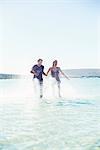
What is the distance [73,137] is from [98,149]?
1.26 metres

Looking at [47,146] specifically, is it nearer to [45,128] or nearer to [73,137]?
[73,137]

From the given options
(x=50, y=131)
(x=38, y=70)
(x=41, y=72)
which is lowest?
(x=50, y=131)

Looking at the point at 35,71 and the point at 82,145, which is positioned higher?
the point at 35,71

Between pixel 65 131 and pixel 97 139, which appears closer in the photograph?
pixel 97 139

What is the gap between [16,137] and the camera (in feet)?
28.6

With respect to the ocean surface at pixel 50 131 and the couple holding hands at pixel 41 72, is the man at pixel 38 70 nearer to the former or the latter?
the couple holding hands at pixel 41 72

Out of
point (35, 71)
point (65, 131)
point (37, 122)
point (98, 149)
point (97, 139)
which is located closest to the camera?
point (98, 149)

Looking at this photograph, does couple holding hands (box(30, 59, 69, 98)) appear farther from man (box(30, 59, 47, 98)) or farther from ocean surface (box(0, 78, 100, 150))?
ocean surface (box(0, 78, 100, 150))

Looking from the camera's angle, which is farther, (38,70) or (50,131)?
(38,70)

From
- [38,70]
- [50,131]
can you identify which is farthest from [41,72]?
[50,131]

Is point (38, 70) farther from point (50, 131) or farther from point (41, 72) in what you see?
point (50, 131)

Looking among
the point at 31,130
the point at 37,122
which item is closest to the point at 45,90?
the point at 37,122

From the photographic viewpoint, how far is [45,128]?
9852 mm

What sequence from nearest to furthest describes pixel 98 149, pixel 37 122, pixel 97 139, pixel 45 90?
pixel 98 149 < pixel 97 139 < pixel 37 122 < pixel 45 90
